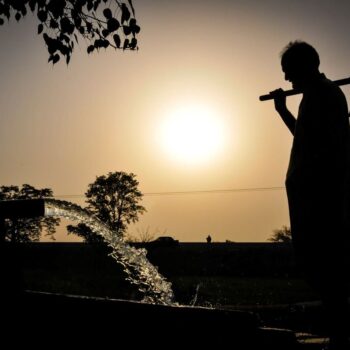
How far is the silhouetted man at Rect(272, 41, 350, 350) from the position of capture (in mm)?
3840

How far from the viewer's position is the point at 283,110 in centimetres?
479

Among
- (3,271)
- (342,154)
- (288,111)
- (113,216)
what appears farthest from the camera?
(113,216)

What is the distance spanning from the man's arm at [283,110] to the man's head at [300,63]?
40cm

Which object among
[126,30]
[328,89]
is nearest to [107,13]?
[126,30]

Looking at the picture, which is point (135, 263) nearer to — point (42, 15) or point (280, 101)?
point (42, 15)

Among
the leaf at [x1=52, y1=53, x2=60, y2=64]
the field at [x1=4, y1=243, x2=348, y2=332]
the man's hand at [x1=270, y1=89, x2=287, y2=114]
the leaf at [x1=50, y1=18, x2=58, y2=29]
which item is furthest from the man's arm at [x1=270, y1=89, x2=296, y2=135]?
the field at [x1=4, y1=243, x2=348, y2=332]

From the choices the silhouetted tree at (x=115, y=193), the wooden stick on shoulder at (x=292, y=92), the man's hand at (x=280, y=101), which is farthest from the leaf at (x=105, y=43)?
the silhouetted tree at (x=115, y=193)

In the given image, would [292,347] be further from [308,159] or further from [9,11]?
[9,11]

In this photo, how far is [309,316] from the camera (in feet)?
26.9

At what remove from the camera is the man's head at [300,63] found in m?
4.36

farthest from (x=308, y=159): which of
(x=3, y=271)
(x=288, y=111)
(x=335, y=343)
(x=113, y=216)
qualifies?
(x=113, y=216)

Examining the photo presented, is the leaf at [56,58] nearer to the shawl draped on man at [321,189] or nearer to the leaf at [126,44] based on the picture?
the leaf at [126,44]

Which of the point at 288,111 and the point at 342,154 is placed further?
the point at 288,111

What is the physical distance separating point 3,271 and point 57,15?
4138mm
